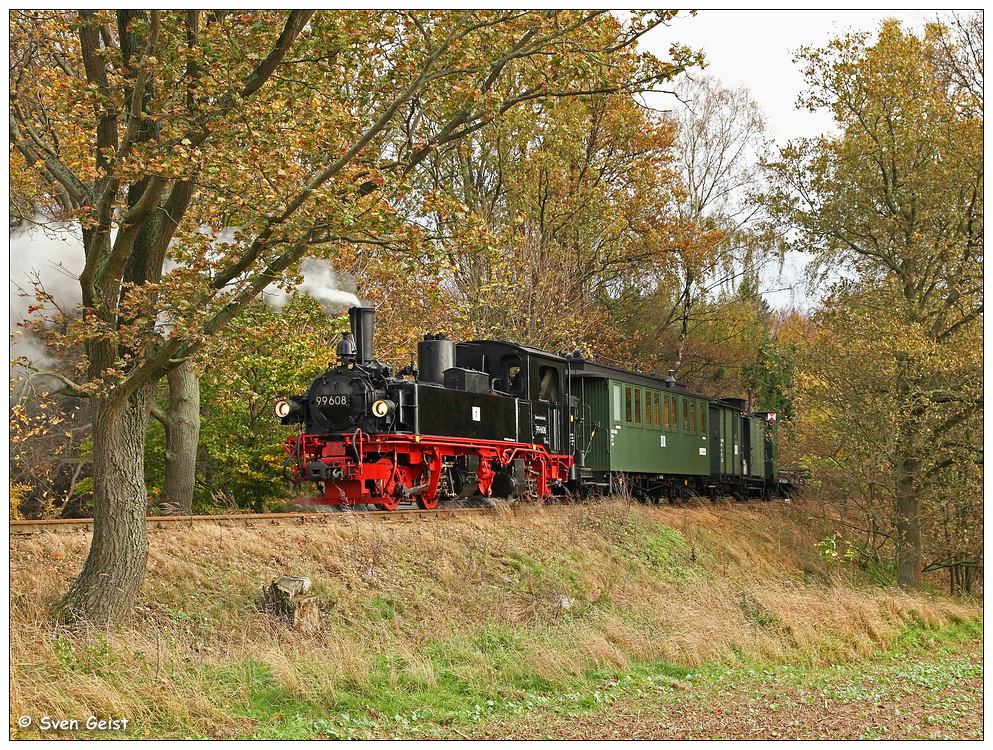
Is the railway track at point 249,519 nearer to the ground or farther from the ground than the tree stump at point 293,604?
farther from the ground

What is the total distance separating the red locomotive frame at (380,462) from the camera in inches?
596

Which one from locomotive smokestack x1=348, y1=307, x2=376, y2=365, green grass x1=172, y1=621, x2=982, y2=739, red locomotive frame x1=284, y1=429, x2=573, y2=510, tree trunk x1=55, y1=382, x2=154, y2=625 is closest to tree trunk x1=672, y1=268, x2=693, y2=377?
red locomotive frame x1=284, y1=429, x2=573, y2=510

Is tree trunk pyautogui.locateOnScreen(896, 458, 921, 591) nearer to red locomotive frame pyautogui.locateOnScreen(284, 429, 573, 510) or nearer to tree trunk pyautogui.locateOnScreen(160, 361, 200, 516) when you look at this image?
red locomotive frame pyautogui.locateOnScreen(284, 429, 573, 510)

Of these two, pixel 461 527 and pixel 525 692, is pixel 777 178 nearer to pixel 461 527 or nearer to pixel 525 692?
pixel 461 527

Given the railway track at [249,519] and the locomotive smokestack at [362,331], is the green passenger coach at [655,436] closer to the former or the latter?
the railway track at [249,519]

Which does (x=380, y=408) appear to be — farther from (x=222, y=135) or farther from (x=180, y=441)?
(x=222, y=135)

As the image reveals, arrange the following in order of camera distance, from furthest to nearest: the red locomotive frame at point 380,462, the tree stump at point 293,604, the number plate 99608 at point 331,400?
the number plate 99608 at point 331,400, the red locomotive frame at point 380,462, the tree stump at point 293,604

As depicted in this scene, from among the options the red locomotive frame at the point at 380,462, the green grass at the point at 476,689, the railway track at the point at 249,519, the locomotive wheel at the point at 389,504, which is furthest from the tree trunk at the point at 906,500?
the locomotive wheel at the point at 389,504

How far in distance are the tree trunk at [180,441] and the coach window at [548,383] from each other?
6434mm

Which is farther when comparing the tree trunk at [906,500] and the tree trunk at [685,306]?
the tree trunk at [685,306]

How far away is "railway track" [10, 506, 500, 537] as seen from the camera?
1124 centimetres

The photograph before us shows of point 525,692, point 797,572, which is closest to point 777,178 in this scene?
point 797,572

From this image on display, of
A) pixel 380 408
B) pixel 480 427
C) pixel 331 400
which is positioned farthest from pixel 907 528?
pixel 331 400

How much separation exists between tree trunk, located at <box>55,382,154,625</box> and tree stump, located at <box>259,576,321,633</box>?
4.56 feet
